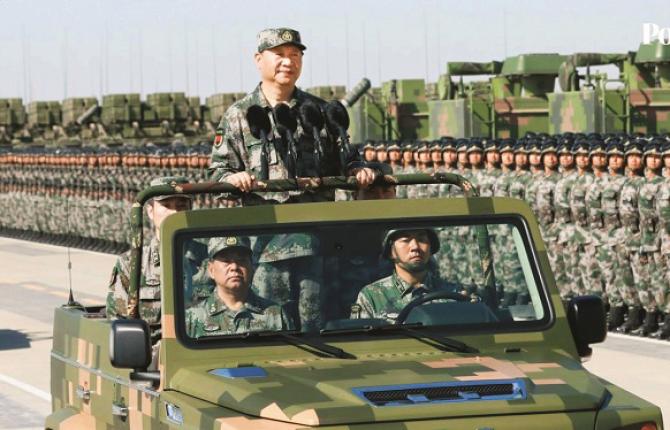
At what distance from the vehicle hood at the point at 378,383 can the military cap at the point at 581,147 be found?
12434 millimetres

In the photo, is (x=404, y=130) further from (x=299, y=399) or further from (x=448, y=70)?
(x=299, y=399)

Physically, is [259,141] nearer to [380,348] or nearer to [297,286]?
[297,286]

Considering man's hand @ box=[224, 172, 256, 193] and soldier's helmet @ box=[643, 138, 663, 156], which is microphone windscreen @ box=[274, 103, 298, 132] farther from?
soldier's helmet @ box=[643, 138, 663, 156]

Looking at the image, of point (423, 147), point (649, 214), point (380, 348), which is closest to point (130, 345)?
point (380, 348)

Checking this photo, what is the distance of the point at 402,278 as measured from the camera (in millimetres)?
6664

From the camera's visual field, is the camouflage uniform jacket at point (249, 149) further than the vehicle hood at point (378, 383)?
Yes

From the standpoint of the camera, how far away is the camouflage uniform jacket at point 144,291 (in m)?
8.03

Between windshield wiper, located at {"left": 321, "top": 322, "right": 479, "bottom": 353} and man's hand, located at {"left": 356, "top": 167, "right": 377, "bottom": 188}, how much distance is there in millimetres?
1022

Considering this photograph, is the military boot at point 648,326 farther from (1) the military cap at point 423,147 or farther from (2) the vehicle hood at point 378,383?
(2) the vehicle hood at point 378,383

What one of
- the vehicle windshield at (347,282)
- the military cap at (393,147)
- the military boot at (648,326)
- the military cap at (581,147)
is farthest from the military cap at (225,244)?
the military cap at (393,147)

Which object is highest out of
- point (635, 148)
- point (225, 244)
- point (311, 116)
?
point (311, 116)

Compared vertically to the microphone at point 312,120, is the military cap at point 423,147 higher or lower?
lower

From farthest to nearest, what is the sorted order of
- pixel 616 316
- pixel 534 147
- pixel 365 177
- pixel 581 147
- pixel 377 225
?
pixel 534 147
pixel 581 147
pixel 616 316
pixel 365 177
pixel 377 225

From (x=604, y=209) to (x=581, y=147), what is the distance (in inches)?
36.7
